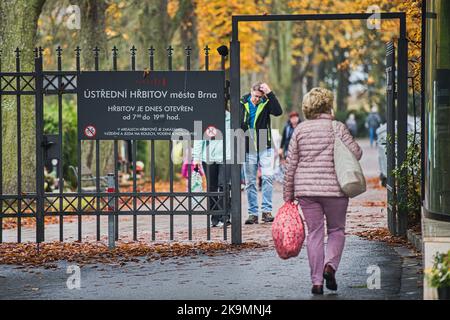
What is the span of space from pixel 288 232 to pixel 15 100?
1093 cm

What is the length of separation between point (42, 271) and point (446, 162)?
4.28 meters

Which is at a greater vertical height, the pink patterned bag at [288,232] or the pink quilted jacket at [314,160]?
the pink quilted jacket at [314,160]

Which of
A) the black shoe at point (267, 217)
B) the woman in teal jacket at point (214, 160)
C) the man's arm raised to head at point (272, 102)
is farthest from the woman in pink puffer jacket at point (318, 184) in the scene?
the black shoe at point (267, 217)

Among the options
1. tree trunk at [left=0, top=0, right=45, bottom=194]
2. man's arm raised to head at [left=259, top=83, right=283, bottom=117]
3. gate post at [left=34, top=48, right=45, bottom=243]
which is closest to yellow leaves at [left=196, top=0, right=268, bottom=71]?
tree trunk at [left=0, top=0, right=45, bottom=194]

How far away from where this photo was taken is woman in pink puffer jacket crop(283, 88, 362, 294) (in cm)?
1065

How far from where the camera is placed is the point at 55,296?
1095 cm

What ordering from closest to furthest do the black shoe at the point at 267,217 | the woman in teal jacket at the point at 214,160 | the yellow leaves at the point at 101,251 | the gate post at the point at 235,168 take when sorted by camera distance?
1. the yellow leaves at the point at 101,251
2. the gate post at the point at 235,168
3. the woman in teal jacket at the point at 214,160
4. the black shoe at the point at 267,217

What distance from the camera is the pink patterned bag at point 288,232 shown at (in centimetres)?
1073

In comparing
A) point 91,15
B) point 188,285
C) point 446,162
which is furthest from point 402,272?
point 91,15

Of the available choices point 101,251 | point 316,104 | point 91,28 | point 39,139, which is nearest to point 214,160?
point 39,139

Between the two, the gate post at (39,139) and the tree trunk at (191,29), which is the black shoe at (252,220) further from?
the tree trunk at (191,29)

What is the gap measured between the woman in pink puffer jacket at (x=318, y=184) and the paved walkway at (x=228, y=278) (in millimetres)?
305

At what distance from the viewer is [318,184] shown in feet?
34.9
